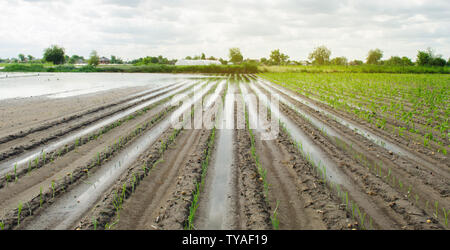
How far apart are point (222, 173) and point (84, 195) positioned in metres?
2.37

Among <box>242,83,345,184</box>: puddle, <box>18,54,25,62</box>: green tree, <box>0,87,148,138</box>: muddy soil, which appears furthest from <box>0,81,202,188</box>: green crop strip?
<box>18,54,25,62</box>: green tree

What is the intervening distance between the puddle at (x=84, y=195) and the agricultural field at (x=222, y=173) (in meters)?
0.02

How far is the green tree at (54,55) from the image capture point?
82312mm

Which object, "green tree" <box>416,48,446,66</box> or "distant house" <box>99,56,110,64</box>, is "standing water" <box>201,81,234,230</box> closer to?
"green tree" <box>416,48,446,66</box>

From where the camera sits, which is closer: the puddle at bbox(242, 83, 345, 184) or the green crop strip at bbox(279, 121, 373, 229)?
the green crop strip at bbox(279, 121, 373, 229)

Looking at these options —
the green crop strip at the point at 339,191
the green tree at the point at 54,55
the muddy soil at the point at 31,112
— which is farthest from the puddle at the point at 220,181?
the green tree at the point at 54,55

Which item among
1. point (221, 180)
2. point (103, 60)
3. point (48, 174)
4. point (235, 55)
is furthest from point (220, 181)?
point (103, 60)

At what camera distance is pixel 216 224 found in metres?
3.59

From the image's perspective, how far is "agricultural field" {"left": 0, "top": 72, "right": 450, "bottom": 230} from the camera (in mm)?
3714

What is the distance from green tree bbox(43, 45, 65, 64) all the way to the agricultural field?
287 feet

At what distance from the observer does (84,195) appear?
4.34 meters
